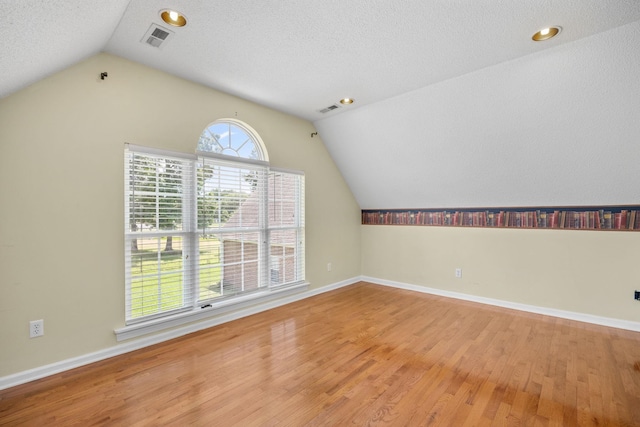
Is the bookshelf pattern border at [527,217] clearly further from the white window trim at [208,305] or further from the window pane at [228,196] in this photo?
the window pane at [228,196]

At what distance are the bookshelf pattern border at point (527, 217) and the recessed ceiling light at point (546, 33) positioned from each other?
214cm

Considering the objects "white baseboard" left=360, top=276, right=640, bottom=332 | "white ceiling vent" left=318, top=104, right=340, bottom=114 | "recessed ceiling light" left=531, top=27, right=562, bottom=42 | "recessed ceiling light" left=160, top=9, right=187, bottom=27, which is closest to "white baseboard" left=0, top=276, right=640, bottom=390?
"white baseboard" left=360, top=276, right=640, bottom=332

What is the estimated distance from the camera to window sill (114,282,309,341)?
8.61ft

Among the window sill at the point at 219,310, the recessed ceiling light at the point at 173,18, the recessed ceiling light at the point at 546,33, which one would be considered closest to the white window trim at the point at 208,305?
the window sill at the point at 219,310

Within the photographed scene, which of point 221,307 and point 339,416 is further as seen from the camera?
point 221,307

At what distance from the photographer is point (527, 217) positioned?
3.70 metres

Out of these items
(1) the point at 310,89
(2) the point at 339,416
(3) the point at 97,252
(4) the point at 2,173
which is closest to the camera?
(2) the point at 339,416

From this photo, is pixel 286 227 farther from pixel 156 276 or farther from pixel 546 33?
pixel 546 33

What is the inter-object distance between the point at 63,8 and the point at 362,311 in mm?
3655

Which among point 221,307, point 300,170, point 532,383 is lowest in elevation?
point 532,383

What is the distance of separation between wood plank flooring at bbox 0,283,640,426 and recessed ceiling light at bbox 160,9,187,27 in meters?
2.62

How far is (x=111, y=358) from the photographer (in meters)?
2.48

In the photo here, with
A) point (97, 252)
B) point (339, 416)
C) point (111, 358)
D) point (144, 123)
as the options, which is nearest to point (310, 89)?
point (144, 123)

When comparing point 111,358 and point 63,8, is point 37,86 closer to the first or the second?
point 63,8
